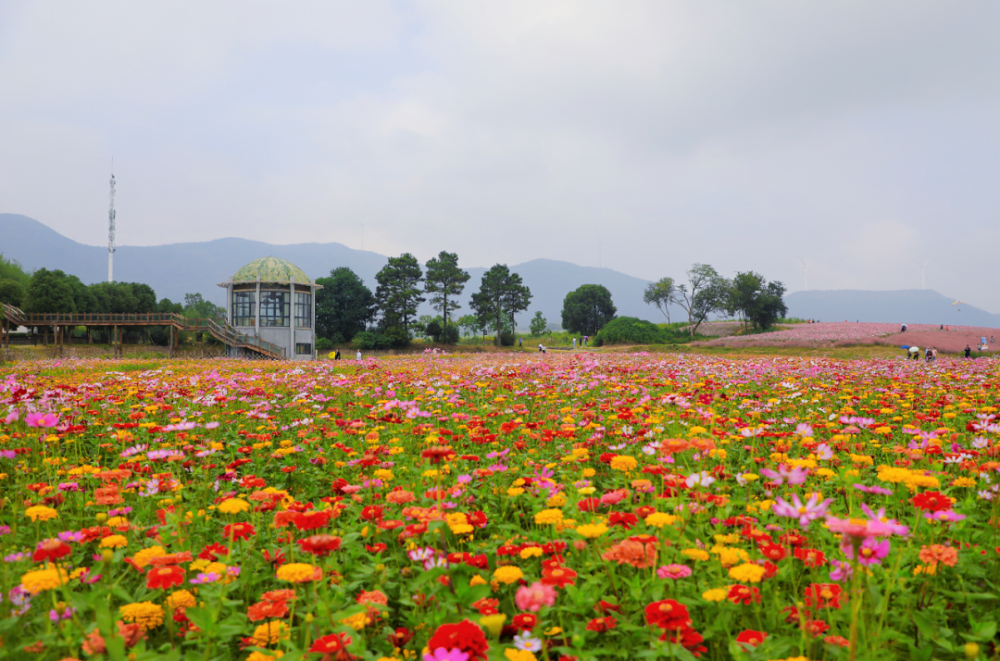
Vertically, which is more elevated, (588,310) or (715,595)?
(588,310)

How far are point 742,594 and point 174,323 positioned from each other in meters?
35.0

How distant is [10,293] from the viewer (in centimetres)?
4062

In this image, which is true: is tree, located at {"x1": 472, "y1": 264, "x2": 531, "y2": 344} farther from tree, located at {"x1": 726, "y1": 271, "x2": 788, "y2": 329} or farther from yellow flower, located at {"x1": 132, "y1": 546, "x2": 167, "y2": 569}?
yellow flower, located at {"x1": 132, "y1": 546, "x2": 167, "y2": 569}

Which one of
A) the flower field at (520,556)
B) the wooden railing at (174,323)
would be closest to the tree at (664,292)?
the wooden railing at (174,323)

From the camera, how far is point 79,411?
5383mm

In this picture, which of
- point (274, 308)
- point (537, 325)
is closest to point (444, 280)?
point (274, 308)

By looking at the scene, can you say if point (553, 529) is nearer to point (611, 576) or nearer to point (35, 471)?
point (611, 576)

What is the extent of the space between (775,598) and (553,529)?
40.7 inches

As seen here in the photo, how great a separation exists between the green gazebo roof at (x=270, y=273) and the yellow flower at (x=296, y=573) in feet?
124

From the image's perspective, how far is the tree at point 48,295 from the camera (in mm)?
39969

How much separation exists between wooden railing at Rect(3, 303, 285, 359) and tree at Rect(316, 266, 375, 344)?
1440 cm

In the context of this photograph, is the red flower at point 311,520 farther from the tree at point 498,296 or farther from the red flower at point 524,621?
the tree at point 498,296

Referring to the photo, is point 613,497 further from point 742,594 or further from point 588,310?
point 588,310

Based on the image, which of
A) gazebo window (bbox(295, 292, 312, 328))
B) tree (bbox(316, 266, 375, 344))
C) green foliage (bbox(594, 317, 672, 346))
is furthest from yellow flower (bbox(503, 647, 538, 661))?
tree (bbox(316, 266, 375, 344))
